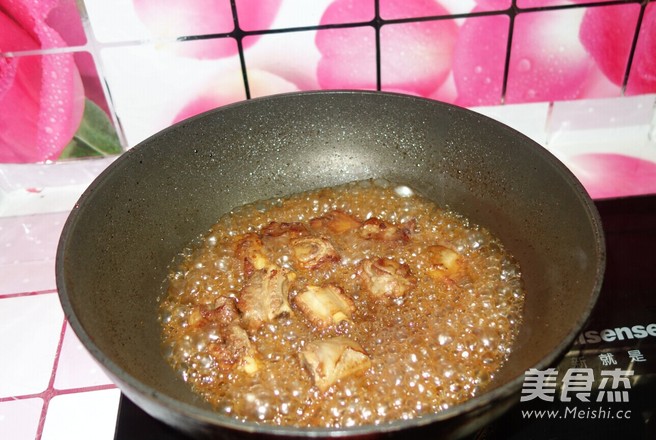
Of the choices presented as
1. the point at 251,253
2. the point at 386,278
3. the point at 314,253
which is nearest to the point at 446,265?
the point at 386,278

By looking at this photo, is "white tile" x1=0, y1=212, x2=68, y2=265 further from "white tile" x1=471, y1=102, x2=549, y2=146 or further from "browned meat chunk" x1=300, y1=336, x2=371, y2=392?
"white tile" x1=471, y1=102, x2=549, y2=146

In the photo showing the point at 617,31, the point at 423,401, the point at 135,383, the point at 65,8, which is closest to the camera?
the point at 135,383

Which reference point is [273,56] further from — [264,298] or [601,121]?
[601,121]

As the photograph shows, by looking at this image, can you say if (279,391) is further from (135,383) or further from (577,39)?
(577,39)

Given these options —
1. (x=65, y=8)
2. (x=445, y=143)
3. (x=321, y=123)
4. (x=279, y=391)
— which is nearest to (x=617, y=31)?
(x=445, y=143)

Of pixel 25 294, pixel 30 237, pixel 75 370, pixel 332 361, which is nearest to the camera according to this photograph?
pixel 332 361

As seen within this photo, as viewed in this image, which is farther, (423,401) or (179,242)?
(179,242)
